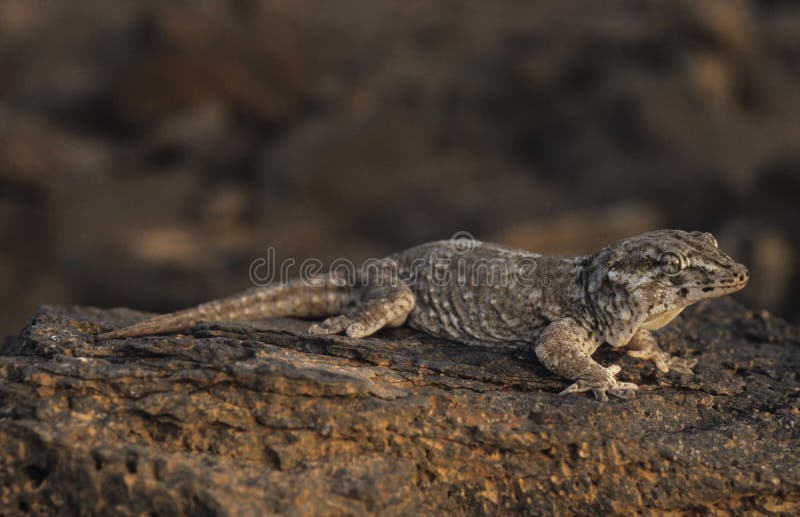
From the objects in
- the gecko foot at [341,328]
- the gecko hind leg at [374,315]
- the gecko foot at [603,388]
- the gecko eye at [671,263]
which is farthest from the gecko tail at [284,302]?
the gecko eye at [671,263]

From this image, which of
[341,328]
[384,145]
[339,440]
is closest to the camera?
[339,440]

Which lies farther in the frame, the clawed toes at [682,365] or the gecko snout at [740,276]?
the clawed toes at [682,365]

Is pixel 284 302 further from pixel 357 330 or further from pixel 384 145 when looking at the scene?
pixel 384 145

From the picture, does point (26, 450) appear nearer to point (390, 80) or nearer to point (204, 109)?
point (204, 109)

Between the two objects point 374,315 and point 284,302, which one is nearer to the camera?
point 374,315

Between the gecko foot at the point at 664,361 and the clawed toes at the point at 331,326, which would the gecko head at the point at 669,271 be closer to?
the gecko foot at the point at 664,361

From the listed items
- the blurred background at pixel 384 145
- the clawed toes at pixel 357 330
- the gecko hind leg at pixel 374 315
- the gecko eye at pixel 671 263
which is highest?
the blurred background at pixel 384 145

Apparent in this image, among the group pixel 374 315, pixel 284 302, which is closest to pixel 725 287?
pixel 374 315
